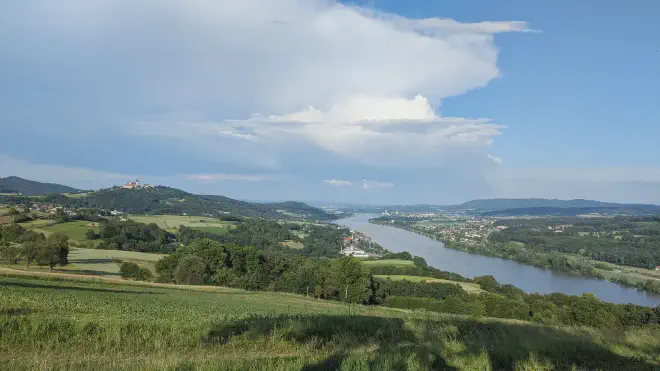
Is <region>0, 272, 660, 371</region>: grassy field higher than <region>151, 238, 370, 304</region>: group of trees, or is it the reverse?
<region>0, 272, 660, 371</region>: grassy field

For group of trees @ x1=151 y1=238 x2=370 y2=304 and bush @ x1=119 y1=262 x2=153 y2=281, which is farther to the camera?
group of trees @ x1=151 y1=238 x2=370 y2=304

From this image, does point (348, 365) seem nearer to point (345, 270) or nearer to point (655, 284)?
point (345, 270)

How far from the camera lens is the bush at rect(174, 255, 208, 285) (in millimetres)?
46188

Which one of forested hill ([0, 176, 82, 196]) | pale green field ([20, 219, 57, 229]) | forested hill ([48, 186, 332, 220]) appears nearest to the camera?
pale green field ([20, 219, 57, 229])

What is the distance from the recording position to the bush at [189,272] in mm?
46188

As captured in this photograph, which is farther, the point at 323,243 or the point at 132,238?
the point at 323,243

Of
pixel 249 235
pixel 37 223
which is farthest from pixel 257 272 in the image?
pixel 249 235

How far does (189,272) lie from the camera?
46.3 metres

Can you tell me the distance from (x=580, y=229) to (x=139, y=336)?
19223 cm

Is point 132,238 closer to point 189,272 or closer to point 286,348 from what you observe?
point 189,272

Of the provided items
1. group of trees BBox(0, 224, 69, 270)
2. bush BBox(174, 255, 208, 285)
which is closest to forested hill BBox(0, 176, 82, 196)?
group of trees BBox(0, 224, 69, 270)

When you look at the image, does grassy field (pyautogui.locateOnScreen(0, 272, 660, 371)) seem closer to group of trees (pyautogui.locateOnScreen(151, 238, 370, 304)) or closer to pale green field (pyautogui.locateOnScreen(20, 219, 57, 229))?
group of trees (pyautogui.locateOnScreen(151, 238, 370, 304))

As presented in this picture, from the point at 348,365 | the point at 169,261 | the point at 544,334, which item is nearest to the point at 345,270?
the point at 169,261

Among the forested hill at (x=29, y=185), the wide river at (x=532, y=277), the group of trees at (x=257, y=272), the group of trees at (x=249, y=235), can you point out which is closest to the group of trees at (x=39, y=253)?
the group of trees at (x=257, y=272)
